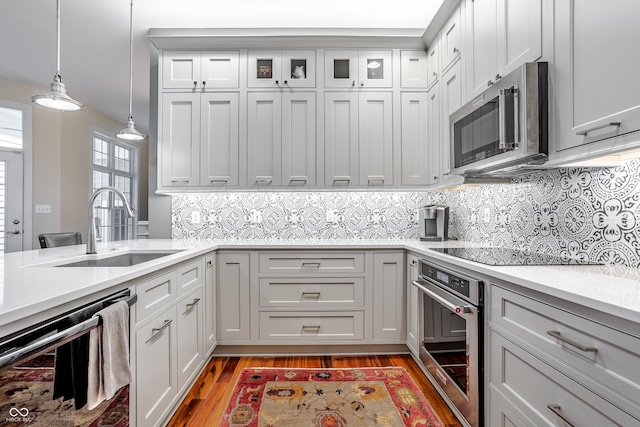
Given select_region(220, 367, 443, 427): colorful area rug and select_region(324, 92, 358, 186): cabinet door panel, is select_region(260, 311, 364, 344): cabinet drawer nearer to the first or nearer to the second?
select_region(220, 367, 443, 427): colorful area rug

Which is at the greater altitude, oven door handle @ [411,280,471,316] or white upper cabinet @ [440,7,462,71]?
white upper cabinet @ [440,7,462,71]

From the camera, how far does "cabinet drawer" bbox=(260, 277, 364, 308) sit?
248cm

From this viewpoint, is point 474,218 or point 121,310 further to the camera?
point 474,218

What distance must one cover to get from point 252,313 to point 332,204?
122 centimetres

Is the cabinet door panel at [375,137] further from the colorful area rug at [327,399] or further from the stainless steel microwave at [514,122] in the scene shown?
the colorful area rug at [327,399]

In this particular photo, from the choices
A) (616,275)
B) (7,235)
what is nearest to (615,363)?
(616,275)

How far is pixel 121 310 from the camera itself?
3.82 feet

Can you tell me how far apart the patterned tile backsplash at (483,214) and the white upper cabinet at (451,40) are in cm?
98

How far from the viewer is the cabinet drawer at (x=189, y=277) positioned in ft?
6.01

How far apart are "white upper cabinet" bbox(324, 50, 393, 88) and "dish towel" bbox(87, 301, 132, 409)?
2.37 meters

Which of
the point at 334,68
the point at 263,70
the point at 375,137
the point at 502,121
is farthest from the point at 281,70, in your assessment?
the point at 502,121

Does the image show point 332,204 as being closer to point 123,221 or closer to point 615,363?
point 615,363

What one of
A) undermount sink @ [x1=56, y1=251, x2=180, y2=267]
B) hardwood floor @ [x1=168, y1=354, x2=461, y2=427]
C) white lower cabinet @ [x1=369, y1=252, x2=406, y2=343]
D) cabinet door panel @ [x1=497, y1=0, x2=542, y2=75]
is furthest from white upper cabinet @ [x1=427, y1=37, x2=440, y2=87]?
undermount sink @ [x1=56, y1=251, x2=180, y2=267]

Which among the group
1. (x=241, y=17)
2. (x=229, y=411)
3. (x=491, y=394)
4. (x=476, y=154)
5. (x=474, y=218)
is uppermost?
(x=241, y=17)
